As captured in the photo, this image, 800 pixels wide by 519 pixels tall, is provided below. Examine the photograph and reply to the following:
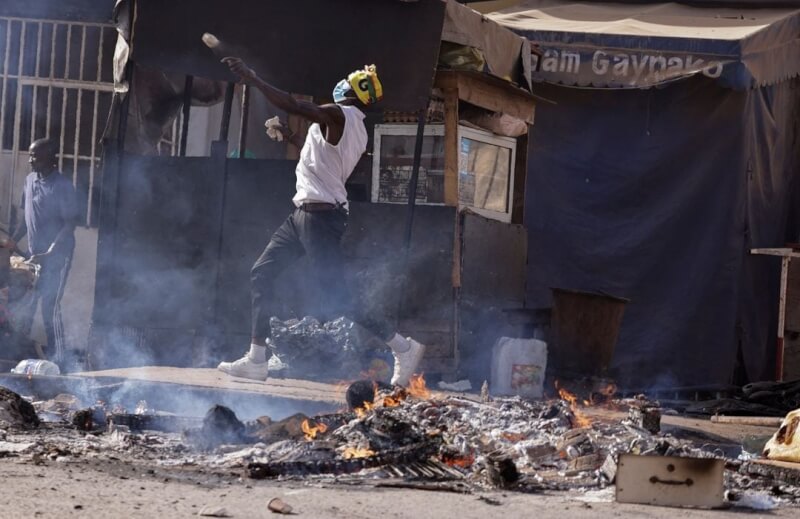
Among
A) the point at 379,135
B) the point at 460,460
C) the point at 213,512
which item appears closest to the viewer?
the point at 213,512

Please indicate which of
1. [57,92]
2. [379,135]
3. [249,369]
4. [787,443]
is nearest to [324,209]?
[249,369]

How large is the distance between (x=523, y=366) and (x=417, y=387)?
48.5 inches

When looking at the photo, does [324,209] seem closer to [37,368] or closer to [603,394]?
[37,368]

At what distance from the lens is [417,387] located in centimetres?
907

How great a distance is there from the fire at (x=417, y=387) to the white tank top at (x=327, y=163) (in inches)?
58.4

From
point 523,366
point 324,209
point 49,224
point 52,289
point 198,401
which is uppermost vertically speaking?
point 324,209

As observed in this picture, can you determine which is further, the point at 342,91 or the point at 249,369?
the point at 249,369

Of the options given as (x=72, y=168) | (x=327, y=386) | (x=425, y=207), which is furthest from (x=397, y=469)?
(x=72, y=168)

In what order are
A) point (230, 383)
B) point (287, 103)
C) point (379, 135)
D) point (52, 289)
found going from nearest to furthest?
point (287, 103)
point (230, 383)
point (379, 135)
point (52, 289)

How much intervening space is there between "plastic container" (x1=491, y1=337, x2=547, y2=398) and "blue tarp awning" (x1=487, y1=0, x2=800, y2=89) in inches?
120

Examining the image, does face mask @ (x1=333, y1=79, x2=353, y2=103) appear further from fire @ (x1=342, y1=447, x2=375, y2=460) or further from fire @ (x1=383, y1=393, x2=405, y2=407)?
fire @ (x1=342, y1=447, x2=375, y2=460)

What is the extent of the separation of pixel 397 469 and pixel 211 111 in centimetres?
824

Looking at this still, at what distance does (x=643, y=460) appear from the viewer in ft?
18.0

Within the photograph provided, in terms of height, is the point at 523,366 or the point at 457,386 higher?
the point at 523,366
